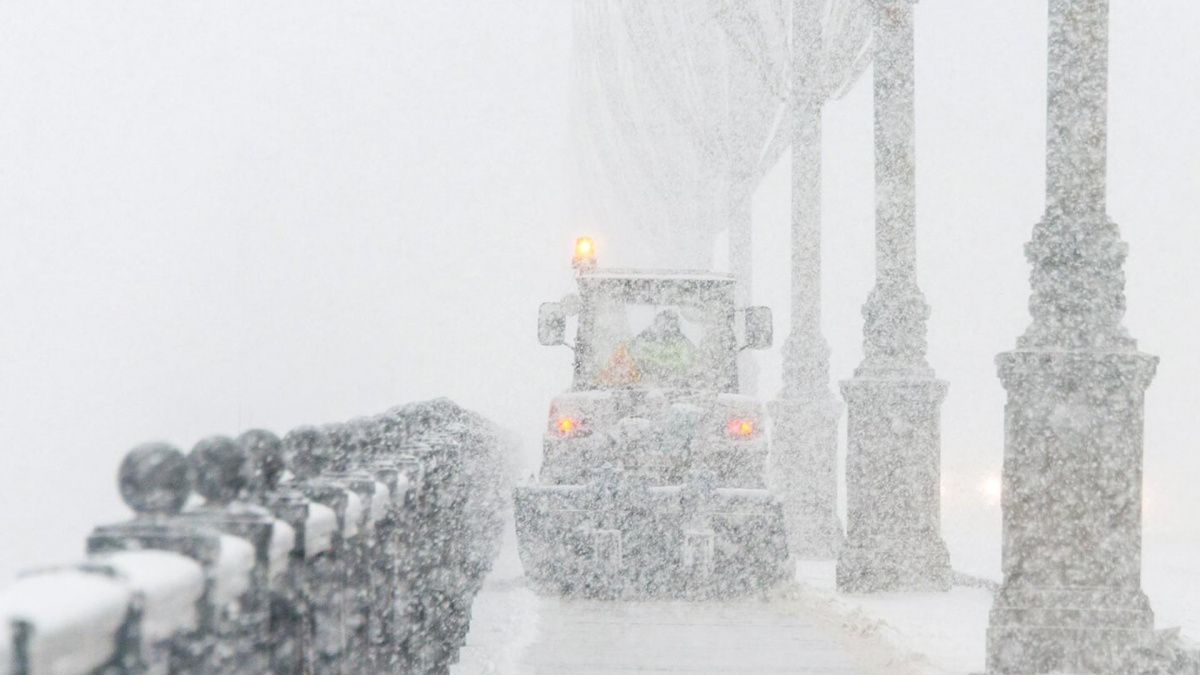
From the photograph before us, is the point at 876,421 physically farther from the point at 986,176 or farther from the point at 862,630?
the point at 986,176

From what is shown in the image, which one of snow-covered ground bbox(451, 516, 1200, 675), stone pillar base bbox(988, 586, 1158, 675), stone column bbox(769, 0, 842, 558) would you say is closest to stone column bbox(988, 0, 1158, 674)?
stone pillar base bbox(988, 586, 1158, 675)

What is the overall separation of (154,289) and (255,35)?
30867 millimetres

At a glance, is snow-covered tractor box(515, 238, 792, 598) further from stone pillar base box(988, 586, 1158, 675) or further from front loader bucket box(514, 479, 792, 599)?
stone pillar base box(988, 586, 1158, 675)

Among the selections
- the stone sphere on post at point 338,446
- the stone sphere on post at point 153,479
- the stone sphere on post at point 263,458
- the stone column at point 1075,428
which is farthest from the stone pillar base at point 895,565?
the stone sphere on post at point 153,479

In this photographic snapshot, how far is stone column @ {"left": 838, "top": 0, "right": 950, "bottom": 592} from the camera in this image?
9.80 m

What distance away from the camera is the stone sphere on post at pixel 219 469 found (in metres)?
2.34

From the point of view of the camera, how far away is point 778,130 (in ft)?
67.2

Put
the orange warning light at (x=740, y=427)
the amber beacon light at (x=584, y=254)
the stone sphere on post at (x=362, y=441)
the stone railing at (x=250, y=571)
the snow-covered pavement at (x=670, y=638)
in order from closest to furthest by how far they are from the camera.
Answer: the stone railing at (x=250, y=571) → the stone sphere on post at (x=362, y=441) → the snow-covered pavement at (x=670, y=638) → the orange warning light at (x=740, y=427) → the amber beacon light at (x=584, y=254)

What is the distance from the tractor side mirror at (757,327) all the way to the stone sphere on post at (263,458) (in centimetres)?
852

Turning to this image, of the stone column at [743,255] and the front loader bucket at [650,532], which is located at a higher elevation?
the stone column at [743,255]

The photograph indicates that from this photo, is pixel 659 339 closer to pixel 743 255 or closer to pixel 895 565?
Result: pixel 895 565

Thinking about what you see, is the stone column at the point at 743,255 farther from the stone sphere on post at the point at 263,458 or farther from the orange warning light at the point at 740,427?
the stone sphere on post at the point at 263,458

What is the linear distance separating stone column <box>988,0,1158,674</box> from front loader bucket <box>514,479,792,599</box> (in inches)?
138

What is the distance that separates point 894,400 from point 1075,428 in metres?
3.90
